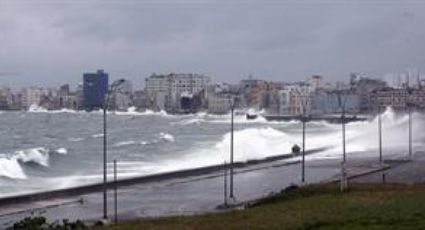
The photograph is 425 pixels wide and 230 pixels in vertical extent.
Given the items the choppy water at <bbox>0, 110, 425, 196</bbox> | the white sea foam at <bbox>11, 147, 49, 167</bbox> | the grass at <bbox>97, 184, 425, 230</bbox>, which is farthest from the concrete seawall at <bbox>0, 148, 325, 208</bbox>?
the white sea foam at <bbox>11, 147, 49, 167</bbox>

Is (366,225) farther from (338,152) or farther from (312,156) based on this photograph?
(338,152)

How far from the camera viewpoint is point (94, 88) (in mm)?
41062

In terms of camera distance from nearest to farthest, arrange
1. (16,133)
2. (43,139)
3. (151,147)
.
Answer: (151,147)
(43,139)
(16,133)

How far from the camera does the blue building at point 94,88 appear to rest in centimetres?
3814

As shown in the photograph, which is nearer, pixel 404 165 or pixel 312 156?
pixel 404 165

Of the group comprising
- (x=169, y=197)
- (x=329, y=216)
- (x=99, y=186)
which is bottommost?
(x=169, y=197)

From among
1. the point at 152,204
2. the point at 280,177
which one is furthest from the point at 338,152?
the point at 152,204

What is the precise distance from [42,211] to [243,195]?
13007 mm

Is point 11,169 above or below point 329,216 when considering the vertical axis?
below

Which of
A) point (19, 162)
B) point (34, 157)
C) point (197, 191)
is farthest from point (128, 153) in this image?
point (197, 191)

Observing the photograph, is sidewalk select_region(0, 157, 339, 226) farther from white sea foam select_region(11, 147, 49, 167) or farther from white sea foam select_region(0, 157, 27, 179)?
white sea foam select_region(11, 147, 49, 167)

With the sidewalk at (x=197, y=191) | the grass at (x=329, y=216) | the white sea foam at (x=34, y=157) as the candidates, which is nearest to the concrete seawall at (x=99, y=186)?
the sidewalk at (x=197, y=191)

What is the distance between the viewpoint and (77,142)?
125 meters

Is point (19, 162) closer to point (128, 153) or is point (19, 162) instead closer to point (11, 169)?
point (11, 169)
